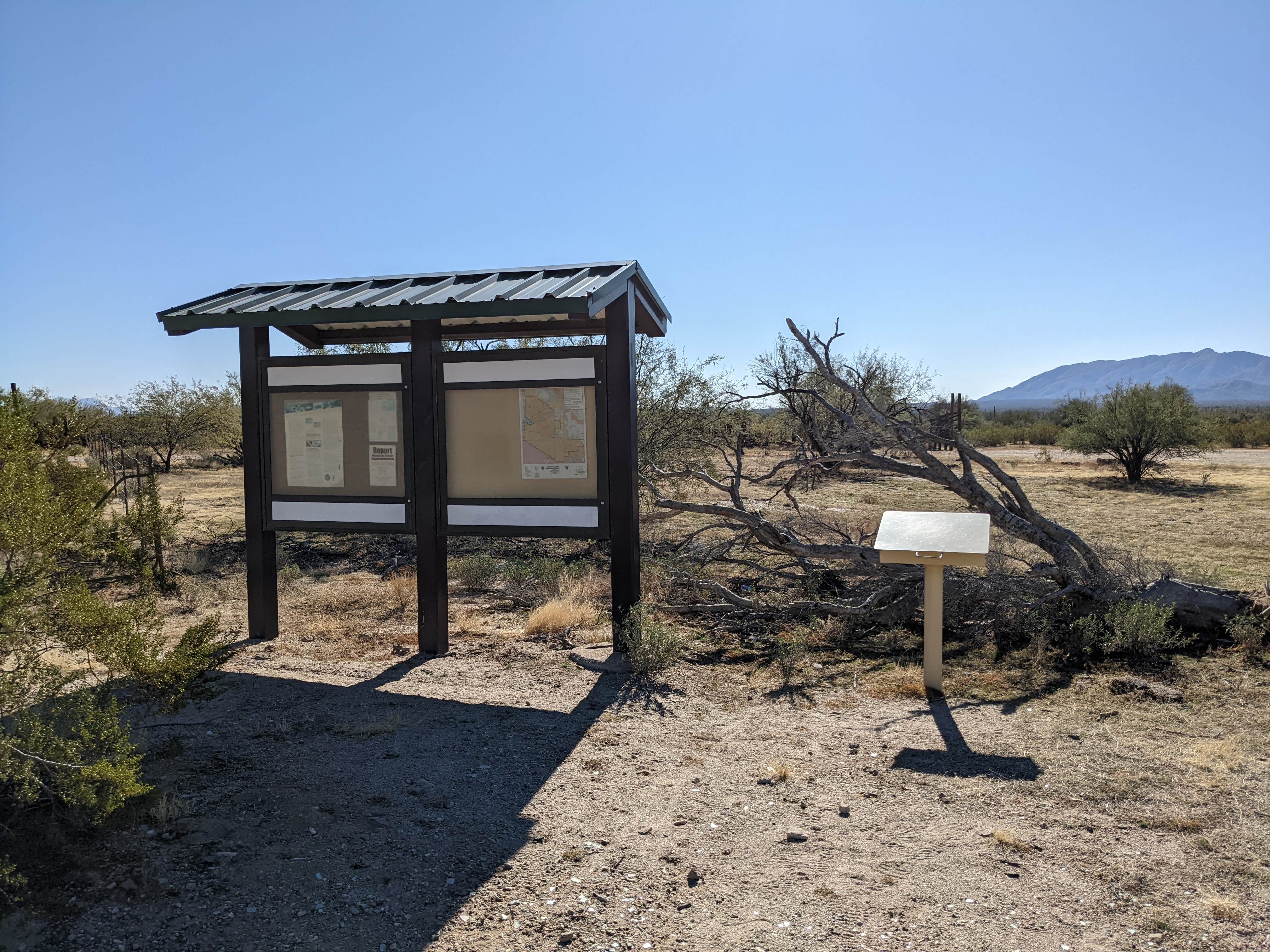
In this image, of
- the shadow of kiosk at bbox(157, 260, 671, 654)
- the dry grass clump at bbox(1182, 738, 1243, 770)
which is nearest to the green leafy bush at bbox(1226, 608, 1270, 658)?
the dry grass clump at bbox(1182, 738, 1243, 770)

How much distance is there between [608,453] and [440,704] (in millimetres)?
2169

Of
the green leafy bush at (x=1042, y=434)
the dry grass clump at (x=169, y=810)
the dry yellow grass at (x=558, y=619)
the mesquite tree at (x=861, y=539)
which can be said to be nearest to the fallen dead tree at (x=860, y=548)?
the mesquite tree at (x=861, y=539)

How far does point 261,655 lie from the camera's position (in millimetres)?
6695

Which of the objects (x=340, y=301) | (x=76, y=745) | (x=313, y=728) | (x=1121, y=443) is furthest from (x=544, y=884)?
(x=1121, y=443)

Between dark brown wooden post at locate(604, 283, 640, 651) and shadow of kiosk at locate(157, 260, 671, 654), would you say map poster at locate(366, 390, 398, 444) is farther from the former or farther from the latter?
dark brown wooden post at locate(604, 283, 640, 651)

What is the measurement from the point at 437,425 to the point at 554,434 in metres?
0.96

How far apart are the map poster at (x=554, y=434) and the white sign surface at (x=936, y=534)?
2292mm

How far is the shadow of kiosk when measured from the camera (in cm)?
625

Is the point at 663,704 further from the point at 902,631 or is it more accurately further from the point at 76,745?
the point at 76,745

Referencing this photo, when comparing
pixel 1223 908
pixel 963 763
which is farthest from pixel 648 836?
pixel 1223 908

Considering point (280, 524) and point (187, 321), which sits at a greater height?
point (187, 321)

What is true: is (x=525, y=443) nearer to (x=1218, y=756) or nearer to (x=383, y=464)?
(x=383, y=464)

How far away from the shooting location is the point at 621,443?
20.4ft

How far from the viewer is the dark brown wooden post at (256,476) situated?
6949 millimetres
